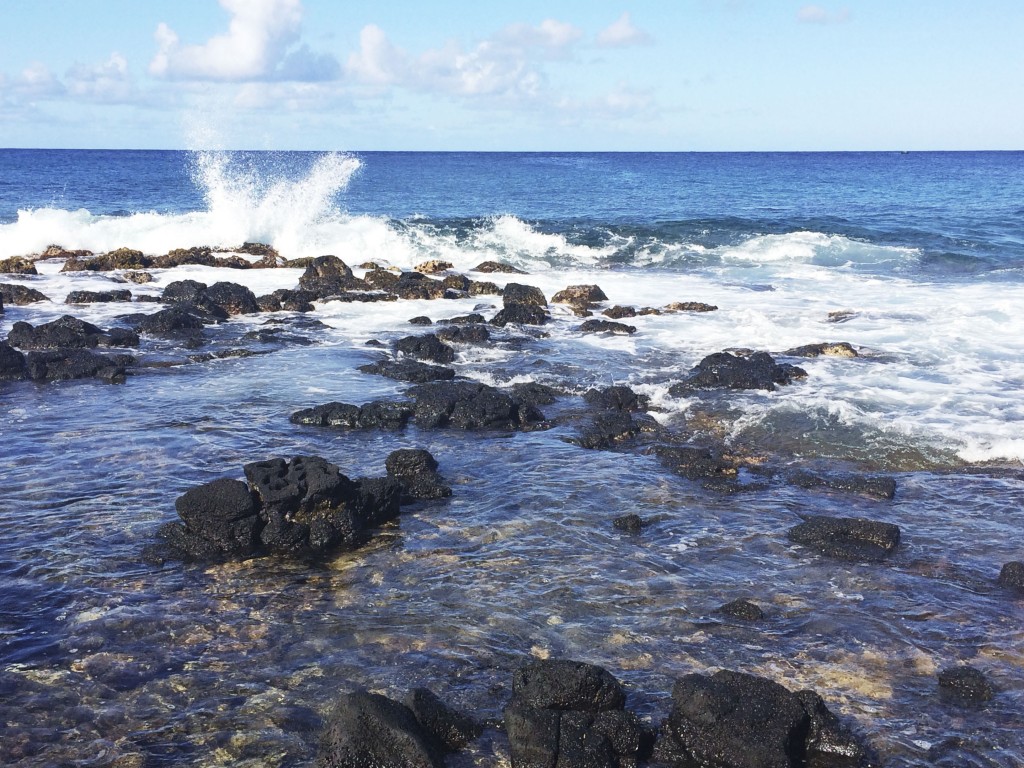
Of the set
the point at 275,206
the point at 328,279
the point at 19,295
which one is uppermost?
the point at 275,206

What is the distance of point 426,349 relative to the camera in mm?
17094

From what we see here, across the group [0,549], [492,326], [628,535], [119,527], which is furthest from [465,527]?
[492,326]

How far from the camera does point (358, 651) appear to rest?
691 centimetres

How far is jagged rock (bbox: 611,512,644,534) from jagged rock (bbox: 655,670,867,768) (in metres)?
3.29

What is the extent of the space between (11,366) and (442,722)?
12433 millimetres

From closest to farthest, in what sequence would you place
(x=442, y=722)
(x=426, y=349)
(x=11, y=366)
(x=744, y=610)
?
(x=442, y=722) → (x=744, y=610) → (x=11, y=366) → (x=426, y=349)

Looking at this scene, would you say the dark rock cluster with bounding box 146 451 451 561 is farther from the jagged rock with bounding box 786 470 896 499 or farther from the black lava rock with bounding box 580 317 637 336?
the black lava rock with bounding box 580 317 637 336

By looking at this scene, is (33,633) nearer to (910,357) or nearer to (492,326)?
(492,326)

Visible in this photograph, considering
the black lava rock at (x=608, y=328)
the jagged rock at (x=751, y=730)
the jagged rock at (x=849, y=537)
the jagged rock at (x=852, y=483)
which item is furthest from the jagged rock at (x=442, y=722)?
the black lava rock at (x=608, y=328)

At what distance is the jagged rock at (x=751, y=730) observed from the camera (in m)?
5.66

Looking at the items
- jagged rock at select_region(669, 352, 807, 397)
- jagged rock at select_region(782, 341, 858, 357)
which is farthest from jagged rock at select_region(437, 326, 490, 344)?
jagged rock at select_region(782, 341, 858, 357)

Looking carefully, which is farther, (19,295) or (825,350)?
(19,295)

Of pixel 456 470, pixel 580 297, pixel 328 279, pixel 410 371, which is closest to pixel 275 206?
pixel 328 279

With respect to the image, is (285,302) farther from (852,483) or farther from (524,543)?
(852,483)
